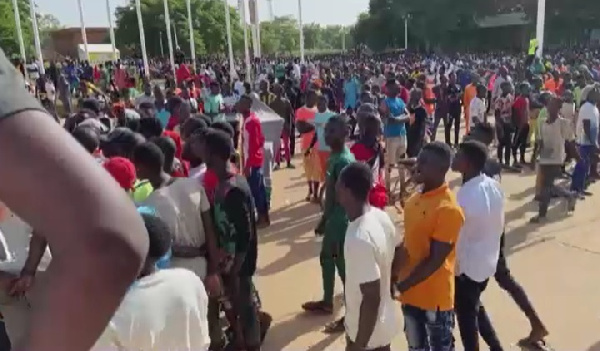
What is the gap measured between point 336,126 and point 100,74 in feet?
73.0

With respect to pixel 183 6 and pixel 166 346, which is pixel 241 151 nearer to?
pixel 166 346

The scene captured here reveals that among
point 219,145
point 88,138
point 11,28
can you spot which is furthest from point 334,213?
point 11,28

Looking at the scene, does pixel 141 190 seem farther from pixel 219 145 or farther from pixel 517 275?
pixel 517 275

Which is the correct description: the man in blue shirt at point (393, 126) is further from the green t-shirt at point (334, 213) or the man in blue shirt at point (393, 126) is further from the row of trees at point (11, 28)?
the row of trees at point (11, 28)

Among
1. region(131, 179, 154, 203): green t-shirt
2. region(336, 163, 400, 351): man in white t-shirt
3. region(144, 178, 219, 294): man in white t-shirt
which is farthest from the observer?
region(131, 179, 154, 203): green t-shirt

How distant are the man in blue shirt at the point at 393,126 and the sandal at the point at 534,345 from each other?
12.8 ft

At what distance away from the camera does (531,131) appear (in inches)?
418

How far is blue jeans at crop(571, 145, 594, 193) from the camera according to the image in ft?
25.2

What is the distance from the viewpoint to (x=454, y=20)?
52.2 m

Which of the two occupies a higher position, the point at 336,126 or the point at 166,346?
the point at 336,126

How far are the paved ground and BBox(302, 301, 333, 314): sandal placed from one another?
73 mm

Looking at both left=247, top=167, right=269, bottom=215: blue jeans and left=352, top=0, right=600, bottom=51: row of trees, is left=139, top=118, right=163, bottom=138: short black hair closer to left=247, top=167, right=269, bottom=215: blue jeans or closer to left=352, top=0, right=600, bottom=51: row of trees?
left=247, top=167, right=269, bottom=215: blue jeans

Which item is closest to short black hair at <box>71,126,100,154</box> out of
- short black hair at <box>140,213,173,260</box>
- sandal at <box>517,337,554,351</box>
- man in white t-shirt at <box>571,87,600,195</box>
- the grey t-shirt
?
short black hair at <box>140,213,173,260</box>

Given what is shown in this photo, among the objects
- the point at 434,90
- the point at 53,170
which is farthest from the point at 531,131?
the point at 53,170
